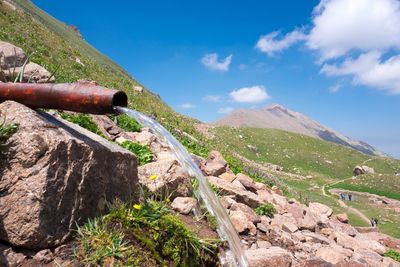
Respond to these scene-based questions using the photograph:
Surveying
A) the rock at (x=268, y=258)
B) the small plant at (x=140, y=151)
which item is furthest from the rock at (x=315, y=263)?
the small plant at (x=140, y=151)

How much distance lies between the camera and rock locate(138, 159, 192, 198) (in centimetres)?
737

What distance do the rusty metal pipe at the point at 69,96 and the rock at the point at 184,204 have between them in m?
3.00

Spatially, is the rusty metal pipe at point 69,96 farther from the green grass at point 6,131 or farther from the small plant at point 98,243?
the small plant at point 98,243

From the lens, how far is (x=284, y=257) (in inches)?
308

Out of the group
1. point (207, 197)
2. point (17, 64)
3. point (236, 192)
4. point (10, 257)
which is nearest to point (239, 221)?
point (207, 197)

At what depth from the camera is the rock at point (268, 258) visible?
7.43 m

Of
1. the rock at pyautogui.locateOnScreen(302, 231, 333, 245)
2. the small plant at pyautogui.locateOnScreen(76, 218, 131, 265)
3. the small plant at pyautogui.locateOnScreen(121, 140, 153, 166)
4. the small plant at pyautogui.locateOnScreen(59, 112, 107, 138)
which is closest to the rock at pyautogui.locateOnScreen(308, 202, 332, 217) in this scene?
the rock at pyautogui.locateOnScreen(302, 231, 333, 245)

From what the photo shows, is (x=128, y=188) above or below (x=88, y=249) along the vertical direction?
above

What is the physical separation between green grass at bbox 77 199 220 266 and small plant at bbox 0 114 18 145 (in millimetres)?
1477

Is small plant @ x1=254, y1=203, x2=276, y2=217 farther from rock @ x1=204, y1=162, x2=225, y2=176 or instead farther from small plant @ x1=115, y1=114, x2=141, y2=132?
small plant @ x1=115, y1=114, x2=141, y2=132

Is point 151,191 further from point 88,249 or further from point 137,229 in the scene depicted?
point 88,249

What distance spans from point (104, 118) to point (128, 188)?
7108 millimetres

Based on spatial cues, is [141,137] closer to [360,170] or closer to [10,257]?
[10,257]

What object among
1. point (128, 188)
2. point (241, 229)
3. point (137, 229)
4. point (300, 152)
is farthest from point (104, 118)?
point (300, 152)
